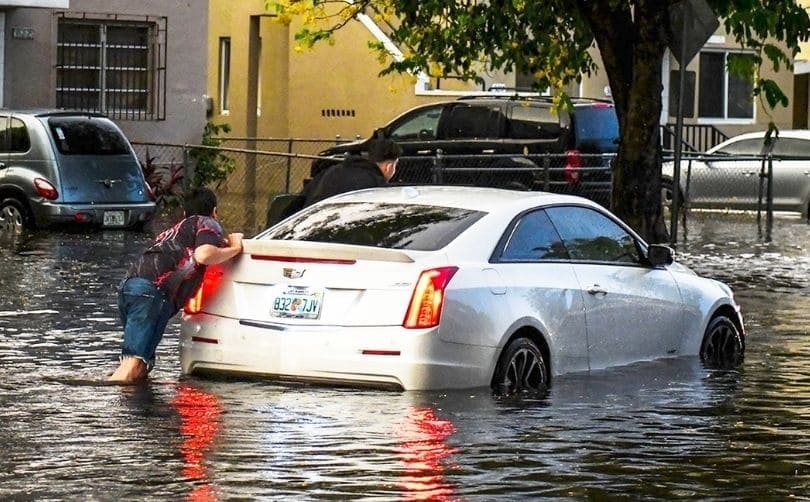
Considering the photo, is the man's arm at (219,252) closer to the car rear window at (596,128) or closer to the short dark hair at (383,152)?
the short dark hair at (383,152)

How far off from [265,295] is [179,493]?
311 cm

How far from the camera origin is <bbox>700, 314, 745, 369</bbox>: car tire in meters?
14.1

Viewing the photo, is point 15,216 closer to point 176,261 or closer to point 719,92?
point 176,261

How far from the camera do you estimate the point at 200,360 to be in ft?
39.7

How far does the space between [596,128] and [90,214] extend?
29.0ft

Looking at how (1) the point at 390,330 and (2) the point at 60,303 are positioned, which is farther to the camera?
(2) the point at 60,303

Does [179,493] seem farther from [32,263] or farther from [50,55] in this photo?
[50,55]

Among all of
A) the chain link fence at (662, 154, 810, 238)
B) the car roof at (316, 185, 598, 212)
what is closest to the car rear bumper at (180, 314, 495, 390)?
the car roof at (316, 185, 598, 212)

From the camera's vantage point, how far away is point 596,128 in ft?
104

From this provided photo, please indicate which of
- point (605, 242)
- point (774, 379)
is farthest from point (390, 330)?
point (774, 379)

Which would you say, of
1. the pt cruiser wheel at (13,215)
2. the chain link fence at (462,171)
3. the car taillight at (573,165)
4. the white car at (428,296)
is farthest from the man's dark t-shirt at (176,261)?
the car taillight at (573,165)

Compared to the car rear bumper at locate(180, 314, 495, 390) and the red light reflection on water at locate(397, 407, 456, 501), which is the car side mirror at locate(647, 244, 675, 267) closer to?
the car rear bumper at locate(180, 314, 495, 390)

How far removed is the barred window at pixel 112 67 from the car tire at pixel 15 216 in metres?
7.79

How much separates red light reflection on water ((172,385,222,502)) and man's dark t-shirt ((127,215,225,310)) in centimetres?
62
